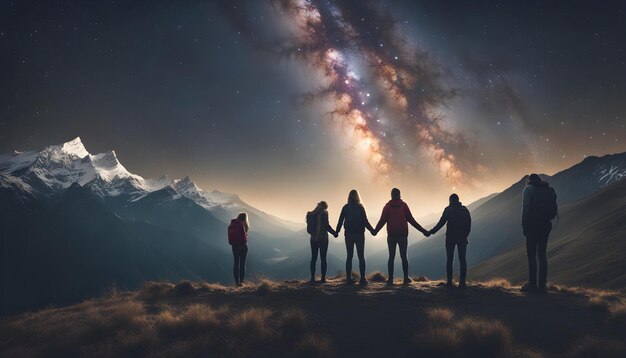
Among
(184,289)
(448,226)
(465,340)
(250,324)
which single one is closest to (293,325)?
(250,324)

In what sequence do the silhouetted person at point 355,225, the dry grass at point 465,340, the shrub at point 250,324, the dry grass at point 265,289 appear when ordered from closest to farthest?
the dry grass at point 465,340
the shrub at point 250,324
the dry grass at point 265,289
the silhouetted person at point 355,225

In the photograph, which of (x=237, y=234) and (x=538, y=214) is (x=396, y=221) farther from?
(x=237, y=234)

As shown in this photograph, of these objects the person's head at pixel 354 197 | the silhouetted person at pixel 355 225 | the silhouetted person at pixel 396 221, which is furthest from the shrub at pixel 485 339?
the person's head at pixel 354 197

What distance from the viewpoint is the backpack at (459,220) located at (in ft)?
42.7

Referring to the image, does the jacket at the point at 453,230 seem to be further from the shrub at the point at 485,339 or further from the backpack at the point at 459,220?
the shrub at the point at 485,339

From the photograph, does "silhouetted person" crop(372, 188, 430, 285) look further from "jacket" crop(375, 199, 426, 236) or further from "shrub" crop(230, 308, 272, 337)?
"shrub" crop(230, 308, 272, 337)

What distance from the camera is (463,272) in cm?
1298

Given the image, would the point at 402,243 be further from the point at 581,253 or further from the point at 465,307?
the point at 581,253

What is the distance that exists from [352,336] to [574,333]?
5.59m

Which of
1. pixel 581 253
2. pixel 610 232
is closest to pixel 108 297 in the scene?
pixel 581 253

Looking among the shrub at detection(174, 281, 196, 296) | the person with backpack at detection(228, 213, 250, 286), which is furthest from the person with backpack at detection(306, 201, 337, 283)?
the shrub at detection(174, 281, 196, 296)

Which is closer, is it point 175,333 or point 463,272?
point 175,333

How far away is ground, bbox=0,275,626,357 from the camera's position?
318 inches

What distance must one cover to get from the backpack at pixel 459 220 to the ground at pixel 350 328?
7.43 feet
